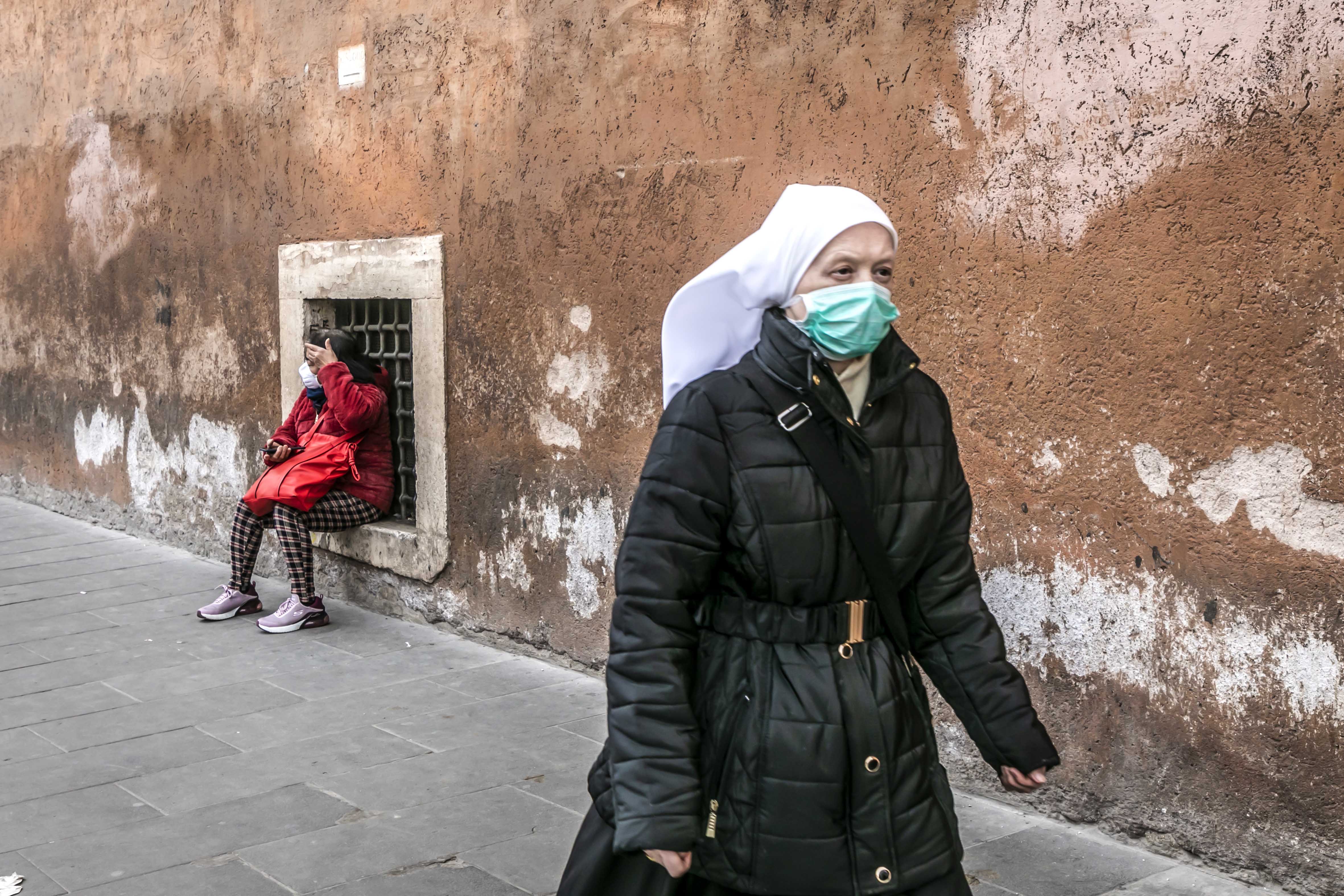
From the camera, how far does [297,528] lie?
6.32m

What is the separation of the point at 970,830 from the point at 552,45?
3.34 meters

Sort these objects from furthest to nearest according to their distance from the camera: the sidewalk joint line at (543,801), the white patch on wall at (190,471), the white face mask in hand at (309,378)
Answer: the white patch on wall at (190,471)
the white face mask in hand at (309,378)
the sidewalk joint line at (543,801)

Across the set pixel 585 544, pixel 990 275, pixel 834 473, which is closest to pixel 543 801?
pixel 585 544

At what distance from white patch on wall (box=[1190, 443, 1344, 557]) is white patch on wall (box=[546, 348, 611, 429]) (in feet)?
8.03

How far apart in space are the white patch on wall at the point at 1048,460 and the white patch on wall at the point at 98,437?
6.37 meters

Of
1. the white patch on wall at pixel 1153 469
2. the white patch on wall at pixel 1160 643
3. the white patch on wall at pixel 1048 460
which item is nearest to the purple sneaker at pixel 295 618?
the white patch on wall at pixel 1160 643

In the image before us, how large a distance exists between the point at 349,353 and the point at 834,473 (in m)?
4.56

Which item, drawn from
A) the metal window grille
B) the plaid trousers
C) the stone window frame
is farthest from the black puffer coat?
the metal window grille

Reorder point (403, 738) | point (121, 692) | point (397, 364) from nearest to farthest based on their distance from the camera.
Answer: point (403, 738), point (121, 692), point (397, 364)

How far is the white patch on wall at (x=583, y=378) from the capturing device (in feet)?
17.5

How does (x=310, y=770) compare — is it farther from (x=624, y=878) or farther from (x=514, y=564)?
(x=624, y=878)

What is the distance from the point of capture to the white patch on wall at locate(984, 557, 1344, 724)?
331 cm

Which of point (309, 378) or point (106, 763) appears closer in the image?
point (106, 763)

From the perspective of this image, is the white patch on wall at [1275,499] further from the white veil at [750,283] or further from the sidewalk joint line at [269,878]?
the sidewalk joint line at [269,878]
